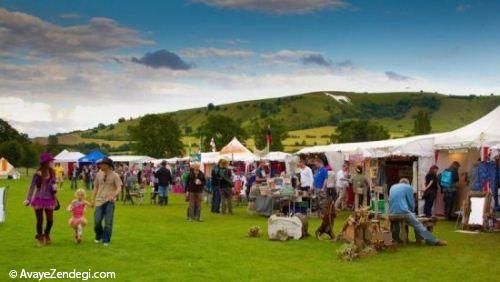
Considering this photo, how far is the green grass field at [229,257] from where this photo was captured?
9.43 meters

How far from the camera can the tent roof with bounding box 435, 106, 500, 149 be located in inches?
672

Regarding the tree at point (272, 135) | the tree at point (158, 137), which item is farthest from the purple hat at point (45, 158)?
the tree at point (158, 137)

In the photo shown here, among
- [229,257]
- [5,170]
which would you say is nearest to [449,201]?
[229,257]

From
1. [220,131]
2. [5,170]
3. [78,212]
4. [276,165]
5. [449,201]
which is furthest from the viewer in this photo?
[220,131]

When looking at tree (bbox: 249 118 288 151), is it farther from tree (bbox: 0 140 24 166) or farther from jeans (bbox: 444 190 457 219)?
jeans (bbox: 444 190 457 219)

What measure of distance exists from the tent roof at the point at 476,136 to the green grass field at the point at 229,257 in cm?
296

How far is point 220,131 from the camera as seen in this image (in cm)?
8969

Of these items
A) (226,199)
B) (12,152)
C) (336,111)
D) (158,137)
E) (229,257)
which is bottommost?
(229,257)

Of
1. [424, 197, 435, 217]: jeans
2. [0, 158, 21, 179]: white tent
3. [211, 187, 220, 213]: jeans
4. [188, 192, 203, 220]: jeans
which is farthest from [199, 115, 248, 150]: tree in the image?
[188, 192, 203, 220]: jeans

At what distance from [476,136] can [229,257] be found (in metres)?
9.44

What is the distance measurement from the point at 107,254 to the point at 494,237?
8.58 meters

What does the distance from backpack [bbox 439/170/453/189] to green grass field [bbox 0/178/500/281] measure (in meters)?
3.39

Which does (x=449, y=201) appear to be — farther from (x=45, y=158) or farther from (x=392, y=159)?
(x=45, y=158)

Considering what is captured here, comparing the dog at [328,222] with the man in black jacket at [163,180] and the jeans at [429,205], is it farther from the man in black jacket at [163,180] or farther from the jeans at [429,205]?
the man in black jacket at [163,180]
